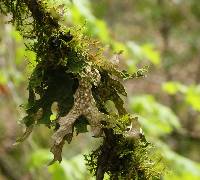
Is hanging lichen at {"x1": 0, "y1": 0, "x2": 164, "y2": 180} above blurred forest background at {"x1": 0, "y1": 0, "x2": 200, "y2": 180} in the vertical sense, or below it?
below

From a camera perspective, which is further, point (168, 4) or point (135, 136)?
point (168, 4)

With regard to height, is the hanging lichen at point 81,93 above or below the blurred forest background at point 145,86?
below

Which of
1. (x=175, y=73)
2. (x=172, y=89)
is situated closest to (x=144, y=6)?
(x=175, y=73)

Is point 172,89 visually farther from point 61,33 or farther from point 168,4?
point 168,4

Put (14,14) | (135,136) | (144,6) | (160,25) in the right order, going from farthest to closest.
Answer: (160,25)
(144,6)
(14,14)
(135,136)

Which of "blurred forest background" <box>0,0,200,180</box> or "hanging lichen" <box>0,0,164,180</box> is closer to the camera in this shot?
"hanging lichen" <box>0,0,164,180</box>
